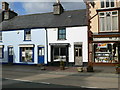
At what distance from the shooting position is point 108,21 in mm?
20109

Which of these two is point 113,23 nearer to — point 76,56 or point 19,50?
point 76,56

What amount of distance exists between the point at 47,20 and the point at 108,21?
28.4ft

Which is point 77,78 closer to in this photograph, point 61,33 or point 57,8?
point 61,33

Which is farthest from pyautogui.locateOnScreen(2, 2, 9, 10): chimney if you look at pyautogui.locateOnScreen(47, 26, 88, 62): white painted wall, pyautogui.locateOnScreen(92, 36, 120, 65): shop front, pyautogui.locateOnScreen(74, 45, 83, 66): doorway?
pyautogui.locateOnScreen(92, 36, 120, 65): shop front

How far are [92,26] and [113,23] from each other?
2.31 m

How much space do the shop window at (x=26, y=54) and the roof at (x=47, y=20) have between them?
2.98m

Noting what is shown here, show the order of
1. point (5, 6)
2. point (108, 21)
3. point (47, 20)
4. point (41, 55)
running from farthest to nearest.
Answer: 1. point (5, 6)
2. point (47, 20)
3. point (41, 55)
4. point (108, 21)

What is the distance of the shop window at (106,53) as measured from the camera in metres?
19.9

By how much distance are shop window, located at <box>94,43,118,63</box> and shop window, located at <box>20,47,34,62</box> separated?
8.64 metres

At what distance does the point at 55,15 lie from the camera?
25.6 m

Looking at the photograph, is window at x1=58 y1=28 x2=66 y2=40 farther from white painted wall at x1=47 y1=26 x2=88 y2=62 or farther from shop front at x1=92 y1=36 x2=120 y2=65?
shop front at x1=92 y1=36 x2=120 y2=65

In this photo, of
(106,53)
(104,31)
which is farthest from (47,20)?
(106,53)

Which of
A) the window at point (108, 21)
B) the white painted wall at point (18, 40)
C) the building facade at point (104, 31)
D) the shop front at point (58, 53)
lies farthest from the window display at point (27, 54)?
the window at point (108, 21)

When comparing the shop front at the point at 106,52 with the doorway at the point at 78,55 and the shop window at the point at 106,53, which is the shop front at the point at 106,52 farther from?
the doorway at the point at 78,55
